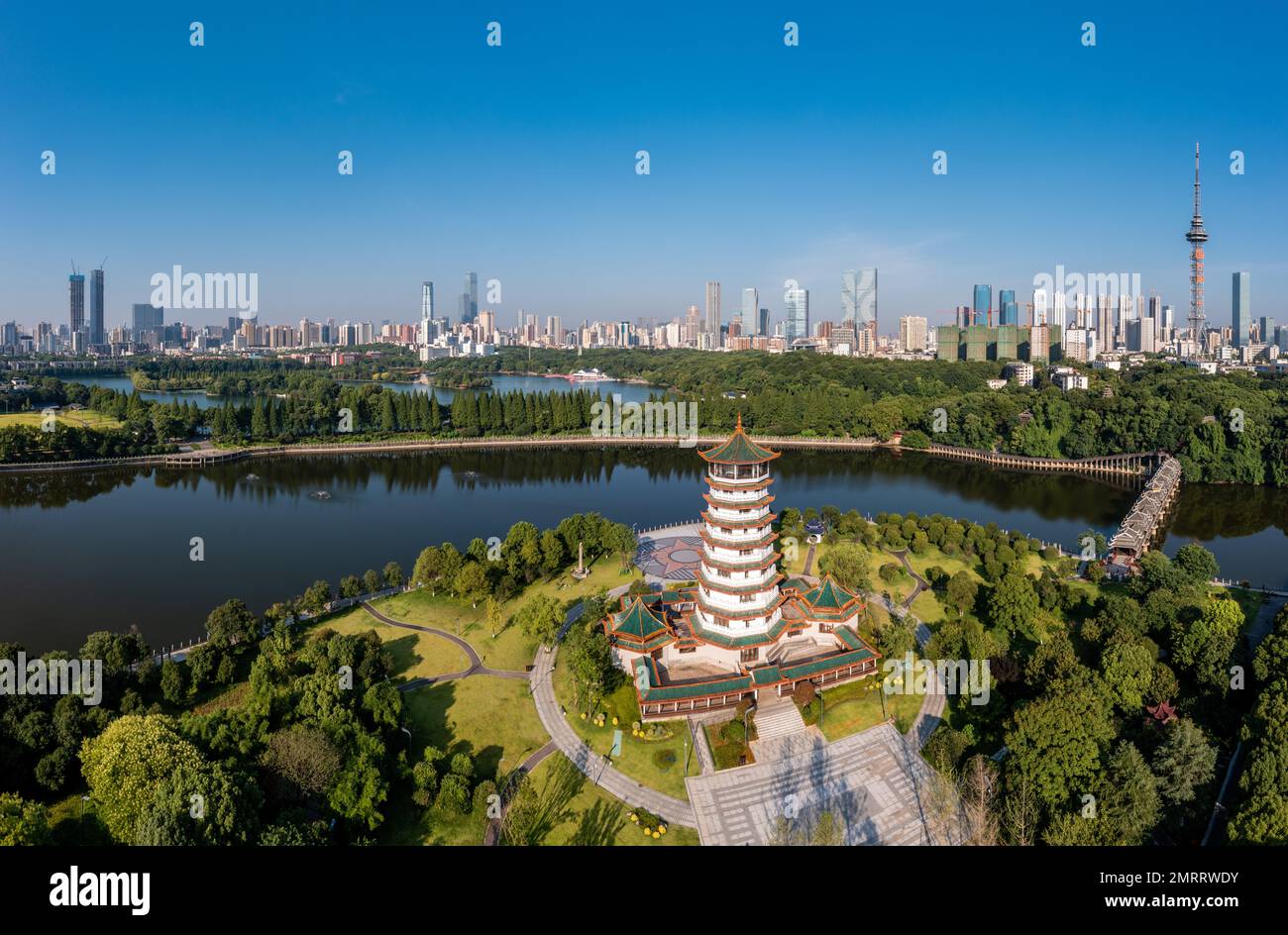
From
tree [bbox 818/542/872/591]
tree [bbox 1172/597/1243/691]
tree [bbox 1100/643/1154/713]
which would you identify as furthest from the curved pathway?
tree [bbox 1172/597/1243/691]

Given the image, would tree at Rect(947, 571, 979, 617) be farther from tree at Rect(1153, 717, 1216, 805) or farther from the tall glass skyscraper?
the tall glass skyscraper

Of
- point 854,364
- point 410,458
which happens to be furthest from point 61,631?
point 854,364

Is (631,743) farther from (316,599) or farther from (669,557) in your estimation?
(669,557)

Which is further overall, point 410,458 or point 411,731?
point 410,458

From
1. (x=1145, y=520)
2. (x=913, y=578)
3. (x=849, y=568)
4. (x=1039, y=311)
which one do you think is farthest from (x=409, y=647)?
(x=1039, y=311)

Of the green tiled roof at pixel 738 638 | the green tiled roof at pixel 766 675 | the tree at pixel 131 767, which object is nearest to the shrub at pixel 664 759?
the green tiled roof at pixel 766 675
